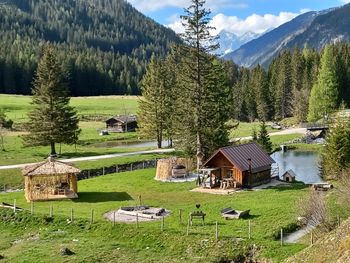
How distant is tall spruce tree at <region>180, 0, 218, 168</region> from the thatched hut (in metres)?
15.0

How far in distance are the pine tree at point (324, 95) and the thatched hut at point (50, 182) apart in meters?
79.0

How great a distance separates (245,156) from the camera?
53250mm

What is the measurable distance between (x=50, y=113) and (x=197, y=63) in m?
24.5

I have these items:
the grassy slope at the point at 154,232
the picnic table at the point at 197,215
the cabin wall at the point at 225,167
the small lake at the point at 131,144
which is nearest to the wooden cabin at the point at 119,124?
the small lake at the point at 131,144

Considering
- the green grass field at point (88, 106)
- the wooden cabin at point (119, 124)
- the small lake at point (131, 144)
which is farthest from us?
the green grass field at point (88, 106)

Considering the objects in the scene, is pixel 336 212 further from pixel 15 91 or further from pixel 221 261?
pixel 15 91

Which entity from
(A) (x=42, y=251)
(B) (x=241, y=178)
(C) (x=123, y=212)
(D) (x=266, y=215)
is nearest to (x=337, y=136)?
(B) (x=241, y=178)

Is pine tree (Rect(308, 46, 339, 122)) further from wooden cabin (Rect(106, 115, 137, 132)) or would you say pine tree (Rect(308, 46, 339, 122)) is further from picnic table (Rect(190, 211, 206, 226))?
picnic table (Rect(190, 211, 206, 226))

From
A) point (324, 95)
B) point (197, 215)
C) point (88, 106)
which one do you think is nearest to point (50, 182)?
point (197, 215)

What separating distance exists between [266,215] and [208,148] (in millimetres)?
23893

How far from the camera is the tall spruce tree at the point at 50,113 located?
71.6 meters

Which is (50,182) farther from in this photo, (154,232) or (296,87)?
(296,87)

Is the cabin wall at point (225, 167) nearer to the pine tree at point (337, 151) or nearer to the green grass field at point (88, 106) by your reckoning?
the pine tree at point (337, 151)

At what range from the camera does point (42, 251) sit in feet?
111
